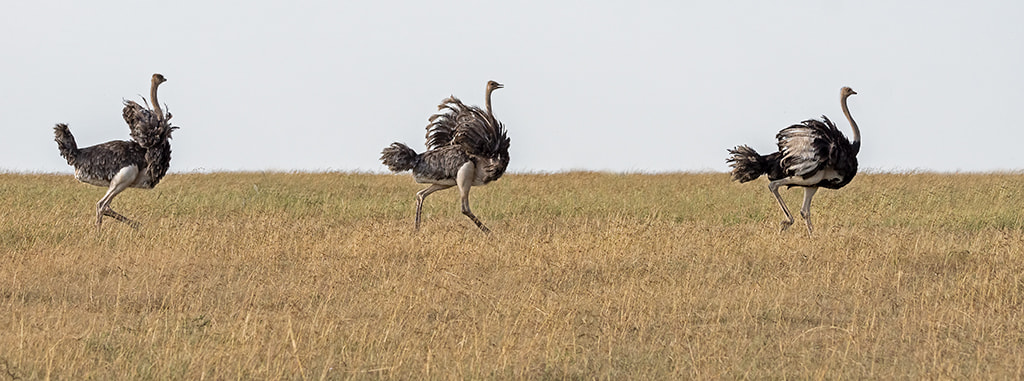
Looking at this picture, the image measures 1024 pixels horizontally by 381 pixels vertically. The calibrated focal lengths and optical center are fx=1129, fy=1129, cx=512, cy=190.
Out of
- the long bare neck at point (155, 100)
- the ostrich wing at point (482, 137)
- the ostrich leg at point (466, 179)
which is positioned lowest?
the ostrich leg at point (466, 179)

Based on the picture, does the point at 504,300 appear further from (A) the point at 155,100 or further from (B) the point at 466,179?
(A) the point at 155,100

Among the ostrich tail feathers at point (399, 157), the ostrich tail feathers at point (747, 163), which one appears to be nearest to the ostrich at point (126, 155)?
the ostrich tail feathers at point (399, 157)

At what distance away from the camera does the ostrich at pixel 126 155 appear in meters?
11.3

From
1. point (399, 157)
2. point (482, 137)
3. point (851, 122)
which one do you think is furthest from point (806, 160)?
point (399, 157)

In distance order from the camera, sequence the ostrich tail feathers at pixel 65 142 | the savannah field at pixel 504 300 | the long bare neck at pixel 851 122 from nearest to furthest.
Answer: the savannah field at pixel 504 300 < the ostrich tail feathers at pixel 65 142 < the long bare neck at pixel 851 122

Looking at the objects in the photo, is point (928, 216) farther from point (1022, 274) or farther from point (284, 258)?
point (284, 258)

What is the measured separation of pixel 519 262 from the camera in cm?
862

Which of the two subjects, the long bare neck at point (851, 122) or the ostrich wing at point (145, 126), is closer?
the ostrich wing at point (145, 126)

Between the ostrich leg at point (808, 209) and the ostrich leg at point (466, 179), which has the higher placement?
the ostrich leg at point (466, 179)

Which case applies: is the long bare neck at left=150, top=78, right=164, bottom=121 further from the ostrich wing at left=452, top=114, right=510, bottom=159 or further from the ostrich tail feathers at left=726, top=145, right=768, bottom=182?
the ostrich tail feathers at left=726, top=145, right=768, bottom=182

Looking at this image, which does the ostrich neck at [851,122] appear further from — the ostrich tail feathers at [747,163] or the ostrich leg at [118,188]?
the ostrich leg at [118,188]

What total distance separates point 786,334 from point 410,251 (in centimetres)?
386

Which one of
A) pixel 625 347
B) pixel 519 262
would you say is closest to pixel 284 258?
pixel 519 262

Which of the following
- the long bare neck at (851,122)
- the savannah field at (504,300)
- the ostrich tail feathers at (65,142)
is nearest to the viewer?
the savannah field at (504,300)
